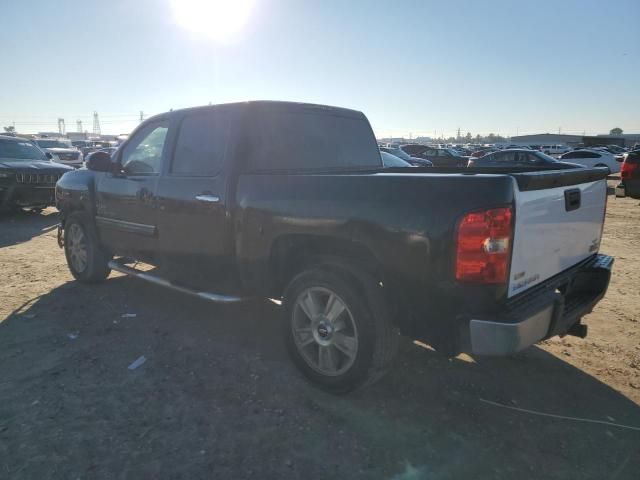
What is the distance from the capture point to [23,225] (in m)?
9.90

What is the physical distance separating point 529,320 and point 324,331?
1.29 metres

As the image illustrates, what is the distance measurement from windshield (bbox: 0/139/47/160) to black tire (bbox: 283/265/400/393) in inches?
418

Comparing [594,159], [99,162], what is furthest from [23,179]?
[594,159]

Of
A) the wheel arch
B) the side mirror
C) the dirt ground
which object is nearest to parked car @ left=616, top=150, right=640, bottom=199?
the dirt ground

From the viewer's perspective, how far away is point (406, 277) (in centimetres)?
257

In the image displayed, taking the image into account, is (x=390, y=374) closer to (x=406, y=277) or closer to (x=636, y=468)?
(x=406, y=277)

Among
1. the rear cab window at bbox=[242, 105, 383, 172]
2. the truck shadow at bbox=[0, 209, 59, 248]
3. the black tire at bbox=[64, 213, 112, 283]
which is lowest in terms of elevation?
the truck shadow at bbox=[0, 209, 59, 248]

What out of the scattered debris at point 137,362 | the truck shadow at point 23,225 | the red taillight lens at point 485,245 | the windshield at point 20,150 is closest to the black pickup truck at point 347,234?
the red taillight lens at point 485,245

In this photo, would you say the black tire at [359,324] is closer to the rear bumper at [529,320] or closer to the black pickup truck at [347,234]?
the black pickup truck at [347,234]

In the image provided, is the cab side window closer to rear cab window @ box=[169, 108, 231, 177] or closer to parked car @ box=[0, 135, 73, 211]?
rear cab window @ box=[169, 108, 231, 177]

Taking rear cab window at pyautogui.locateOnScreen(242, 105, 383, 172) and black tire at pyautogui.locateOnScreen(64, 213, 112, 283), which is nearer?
rear cab window at pyautogui.locateOnScreen(242, 105, 383, 172)

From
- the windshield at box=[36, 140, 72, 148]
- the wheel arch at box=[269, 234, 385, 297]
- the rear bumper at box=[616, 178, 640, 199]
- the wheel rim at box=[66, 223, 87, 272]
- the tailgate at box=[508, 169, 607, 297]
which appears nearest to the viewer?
the tailgate at box=[508, 169, 607, 297]

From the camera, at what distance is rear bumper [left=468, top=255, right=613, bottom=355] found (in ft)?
7.64

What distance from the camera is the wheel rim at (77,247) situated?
217 inches
